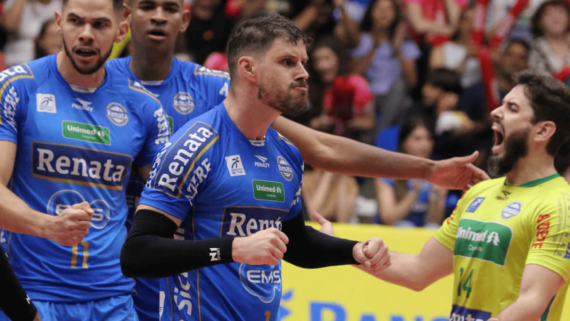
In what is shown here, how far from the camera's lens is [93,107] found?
15.5 ft

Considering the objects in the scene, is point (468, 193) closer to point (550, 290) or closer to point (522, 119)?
point (522, 119)

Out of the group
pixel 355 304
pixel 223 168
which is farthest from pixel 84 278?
pixel 355 304

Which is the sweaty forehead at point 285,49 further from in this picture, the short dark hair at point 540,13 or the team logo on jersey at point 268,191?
the short dark hair at point 540,13

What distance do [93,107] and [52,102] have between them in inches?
10.4

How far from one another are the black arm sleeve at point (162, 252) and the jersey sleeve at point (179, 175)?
0.12 meters

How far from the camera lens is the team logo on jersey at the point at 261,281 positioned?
3.96 meters

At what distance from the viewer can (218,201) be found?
3.82 m

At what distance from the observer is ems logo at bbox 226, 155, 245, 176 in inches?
152

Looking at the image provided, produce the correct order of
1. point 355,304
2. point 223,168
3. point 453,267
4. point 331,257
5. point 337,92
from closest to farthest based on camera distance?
point 223,168
point 331,257
point 453,267
point 355,304
point 337,92

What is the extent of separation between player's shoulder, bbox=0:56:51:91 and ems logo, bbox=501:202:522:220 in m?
3.05

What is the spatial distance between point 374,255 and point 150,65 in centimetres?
247

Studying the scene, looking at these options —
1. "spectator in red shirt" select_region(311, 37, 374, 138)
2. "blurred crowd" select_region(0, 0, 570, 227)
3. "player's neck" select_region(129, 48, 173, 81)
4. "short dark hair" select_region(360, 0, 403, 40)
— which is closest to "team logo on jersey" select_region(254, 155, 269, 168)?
"player's neck" select_region(129, 48, 173, 81)

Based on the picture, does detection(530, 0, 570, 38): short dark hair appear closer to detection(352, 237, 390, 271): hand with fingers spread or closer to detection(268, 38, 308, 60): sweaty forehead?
detection(268, 38, 308, 60): sweaty forehead

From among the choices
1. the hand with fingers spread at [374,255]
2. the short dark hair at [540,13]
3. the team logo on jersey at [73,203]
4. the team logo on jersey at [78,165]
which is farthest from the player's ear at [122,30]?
the short dark hair at [540,13]
